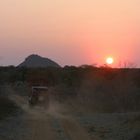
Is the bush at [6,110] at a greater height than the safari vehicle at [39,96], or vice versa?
the safari vehicle at [39,96]

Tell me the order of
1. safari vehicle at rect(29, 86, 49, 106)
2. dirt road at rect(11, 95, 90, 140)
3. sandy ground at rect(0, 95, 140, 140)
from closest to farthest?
dirt road at rect(11, 95, 90, 140) < sandy ground at rect(0, 95, 140, 140) < safari vehicle at rect(29, 86, 49, 106)

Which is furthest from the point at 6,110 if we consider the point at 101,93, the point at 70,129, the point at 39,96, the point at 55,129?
the point at 101,93

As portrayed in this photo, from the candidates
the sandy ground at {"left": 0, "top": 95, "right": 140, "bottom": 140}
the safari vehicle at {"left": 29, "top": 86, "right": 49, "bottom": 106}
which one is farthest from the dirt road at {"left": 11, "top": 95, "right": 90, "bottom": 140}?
the safari vehicle at {"left": 29, "top": 86, "right": 49, "bottom": 106}

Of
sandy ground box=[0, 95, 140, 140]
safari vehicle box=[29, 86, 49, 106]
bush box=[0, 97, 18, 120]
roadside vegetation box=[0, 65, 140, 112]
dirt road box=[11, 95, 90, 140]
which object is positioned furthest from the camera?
roadside vegetation box=[0, 65, 140, 112]

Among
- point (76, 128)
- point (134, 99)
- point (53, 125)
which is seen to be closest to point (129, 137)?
point (76, 128)

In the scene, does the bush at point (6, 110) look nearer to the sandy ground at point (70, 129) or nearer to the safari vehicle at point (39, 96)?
the safari vehicle at point (39, 96)

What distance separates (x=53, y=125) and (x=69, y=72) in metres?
90.3

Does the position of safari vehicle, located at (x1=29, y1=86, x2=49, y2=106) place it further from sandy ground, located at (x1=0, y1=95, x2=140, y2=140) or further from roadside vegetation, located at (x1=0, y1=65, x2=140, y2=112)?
sandy ground, located at (x1=0, y1=95, x2=140, y2=140)

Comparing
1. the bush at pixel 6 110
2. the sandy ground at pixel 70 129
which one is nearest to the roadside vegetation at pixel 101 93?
the bush at pixel 6 110

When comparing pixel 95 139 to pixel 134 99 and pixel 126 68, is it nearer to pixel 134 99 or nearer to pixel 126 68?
pixel 134 99

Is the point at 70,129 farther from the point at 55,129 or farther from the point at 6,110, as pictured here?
the point at 6,110

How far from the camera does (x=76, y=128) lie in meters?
31.0

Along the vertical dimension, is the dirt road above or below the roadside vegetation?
below

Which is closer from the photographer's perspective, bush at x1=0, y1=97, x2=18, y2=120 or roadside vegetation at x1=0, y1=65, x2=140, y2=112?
bush at x1=0, y1=97, x2=18, y2=120
